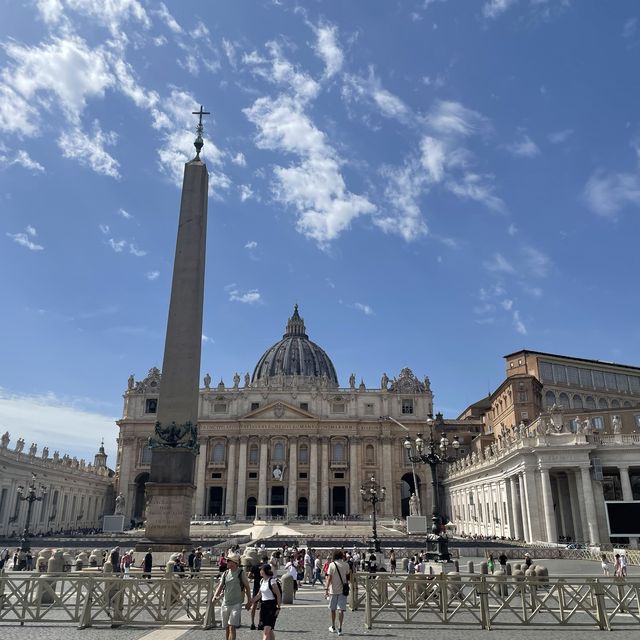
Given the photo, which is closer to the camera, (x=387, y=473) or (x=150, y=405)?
(x=387, y=473)

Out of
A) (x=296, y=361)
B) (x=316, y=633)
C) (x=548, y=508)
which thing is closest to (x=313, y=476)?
(x=296, y=361)

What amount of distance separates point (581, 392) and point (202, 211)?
170ft

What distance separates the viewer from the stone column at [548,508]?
116 feet

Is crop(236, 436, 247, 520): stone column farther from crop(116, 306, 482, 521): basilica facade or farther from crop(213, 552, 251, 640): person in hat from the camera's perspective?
crop(213, 552, 251, 640): person in hat

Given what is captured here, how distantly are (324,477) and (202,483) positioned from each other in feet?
52.8

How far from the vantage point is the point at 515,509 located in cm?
4097

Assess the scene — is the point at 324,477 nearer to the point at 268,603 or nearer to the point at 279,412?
the point at 279,412

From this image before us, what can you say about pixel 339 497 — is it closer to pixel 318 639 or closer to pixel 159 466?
pixel 159 466

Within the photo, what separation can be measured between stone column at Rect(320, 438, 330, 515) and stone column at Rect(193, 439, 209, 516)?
15.2 metres

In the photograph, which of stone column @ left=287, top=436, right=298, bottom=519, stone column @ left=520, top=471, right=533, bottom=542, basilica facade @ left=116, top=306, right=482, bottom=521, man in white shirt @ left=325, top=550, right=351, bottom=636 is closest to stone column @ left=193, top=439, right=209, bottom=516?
basilica facade @ left=116, top=306, right=482, bottom=521

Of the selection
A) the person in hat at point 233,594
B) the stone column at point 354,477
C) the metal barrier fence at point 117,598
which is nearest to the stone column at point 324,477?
the stone column at point 354,477

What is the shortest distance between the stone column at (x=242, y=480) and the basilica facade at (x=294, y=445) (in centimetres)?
13

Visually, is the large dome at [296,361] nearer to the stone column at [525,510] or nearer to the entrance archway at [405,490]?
the entrance archway at [405,490]

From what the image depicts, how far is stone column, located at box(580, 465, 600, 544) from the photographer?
3347cm
